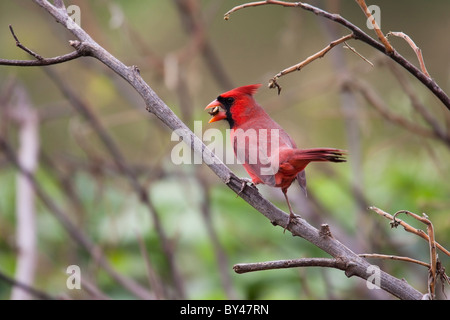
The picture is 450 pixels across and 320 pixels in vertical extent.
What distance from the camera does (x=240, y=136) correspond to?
1.58 meters

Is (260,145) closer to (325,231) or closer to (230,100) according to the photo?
(230,100)

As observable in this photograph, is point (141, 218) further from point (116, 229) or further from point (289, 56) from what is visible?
point (289, 56)

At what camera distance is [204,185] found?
2477 mm

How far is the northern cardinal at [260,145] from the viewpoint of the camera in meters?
1.42

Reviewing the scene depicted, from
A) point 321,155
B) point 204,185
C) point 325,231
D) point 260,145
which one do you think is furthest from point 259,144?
point 204,185

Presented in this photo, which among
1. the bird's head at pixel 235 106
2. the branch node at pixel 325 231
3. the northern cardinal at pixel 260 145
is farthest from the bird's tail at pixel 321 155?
the bird's head at pixel 235 106

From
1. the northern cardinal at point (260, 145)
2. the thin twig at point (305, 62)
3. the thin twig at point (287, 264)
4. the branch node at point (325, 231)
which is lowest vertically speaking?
the thin twig at point (287, 264)

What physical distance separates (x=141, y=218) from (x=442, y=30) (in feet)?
7.77

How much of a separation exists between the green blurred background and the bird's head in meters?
0.44

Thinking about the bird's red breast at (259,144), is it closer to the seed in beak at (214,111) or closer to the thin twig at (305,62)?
the seed in beak at (214,111)

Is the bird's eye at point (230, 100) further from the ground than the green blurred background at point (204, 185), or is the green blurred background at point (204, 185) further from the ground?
the green blurred background at point (204, 185)

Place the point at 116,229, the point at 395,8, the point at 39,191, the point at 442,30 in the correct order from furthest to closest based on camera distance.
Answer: the point at 395,8 < the point at 442,30 < the point at 116,229 < the point at 39,191

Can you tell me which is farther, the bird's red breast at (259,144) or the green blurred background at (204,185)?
the green blurred background at (204,185)
